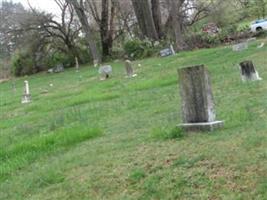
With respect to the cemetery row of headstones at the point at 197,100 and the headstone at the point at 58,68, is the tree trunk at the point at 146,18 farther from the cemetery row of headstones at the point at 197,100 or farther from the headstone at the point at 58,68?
the cemetery row of headstones at the point at 197,100

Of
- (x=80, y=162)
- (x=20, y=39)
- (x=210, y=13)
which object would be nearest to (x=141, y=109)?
(x=80, y=162)

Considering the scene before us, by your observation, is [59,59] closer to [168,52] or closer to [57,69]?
[57,69]

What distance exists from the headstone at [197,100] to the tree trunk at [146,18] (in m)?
29.6

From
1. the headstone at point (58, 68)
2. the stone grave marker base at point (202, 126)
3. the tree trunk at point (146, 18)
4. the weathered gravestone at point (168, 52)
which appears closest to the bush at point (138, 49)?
the tree trunk at point (146, 18)

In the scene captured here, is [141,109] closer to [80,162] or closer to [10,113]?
[80,162]

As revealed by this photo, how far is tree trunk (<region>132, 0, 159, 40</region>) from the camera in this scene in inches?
1452

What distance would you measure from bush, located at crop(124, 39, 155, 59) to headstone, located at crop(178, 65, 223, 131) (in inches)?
1021

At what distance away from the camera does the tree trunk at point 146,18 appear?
3688 centimetres

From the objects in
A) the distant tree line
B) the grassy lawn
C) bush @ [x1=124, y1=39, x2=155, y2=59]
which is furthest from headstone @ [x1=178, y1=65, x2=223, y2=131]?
the distant tree line

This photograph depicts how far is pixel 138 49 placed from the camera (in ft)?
113

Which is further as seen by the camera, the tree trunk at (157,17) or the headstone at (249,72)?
the tree trunk at (157,17)

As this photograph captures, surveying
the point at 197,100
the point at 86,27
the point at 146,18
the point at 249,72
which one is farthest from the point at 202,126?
the point at 86,27

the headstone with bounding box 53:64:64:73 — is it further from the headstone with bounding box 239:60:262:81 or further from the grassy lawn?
the headstone with bounding box 239:60:262:81

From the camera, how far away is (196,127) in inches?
274
